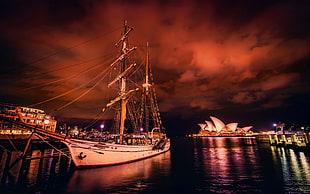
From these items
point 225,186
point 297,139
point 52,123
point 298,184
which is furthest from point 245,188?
point 52,123

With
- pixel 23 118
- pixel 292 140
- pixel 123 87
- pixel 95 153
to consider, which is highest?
pixel 123 87

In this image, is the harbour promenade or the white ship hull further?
the harbour promenade

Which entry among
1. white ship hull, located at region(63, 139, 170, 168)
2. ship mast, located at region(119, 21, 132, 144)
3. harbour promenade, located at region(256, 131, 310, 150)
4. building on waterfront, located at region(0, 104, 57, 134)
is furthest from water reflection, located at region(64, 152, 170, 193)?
harbour promenade, located at region(256, 131, 310, 150)

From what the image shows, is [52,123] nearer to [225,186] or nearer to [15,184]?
[15,184]

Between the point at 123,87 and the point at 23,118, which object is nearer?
the point at 123,87

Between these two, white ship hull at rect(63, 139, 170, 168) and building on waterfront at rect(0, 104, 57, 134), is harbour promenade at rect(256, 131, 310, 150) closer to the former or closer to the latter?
white ship hull at rect(63, 139, 170, 168)

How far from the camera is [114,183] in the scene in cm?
1572

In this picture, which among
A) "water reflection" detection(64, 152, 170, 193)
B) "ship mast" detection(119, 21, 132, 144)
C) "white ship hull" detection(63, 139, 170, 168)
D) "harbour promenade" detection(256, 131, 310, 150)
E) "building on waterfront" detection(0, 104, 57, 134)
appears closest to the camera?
"water reflection" detection(64, 152, 170, 193)

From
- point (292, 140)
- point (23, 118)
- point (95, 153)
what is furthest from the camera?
point (292, 140)

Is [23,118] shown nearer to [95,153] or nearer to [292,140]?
[95,153]

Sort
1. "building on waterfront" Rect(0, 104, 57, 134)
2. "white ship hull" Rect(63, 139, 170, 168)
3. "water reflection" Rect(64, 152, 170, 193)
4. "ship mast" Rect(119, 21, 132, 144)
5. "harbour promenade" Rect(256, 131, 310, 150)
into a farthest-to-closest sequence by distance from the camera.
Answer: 1. "building on waterfront" Rect(0, 104, 57, 134)
2. "harbour promenade" Rect(256, 131, 310, 150)
3. "ship mast" Rect(119, 21, 132, 144)
4. "white ship hull" Rect(63, 139, 170, 168)
5. "water reflection" Rect(64, 152, 170, 193)

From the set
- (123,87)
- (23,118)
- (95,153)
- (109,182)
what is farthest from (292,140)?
(23,118)

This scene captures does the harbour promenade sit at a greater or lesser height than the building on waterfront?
lesser

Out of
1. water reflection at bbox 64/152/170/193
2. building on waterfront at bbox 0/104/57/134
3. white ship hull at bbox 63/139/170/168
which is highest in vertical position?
building on waterfront at bbox 0/104/57/134
